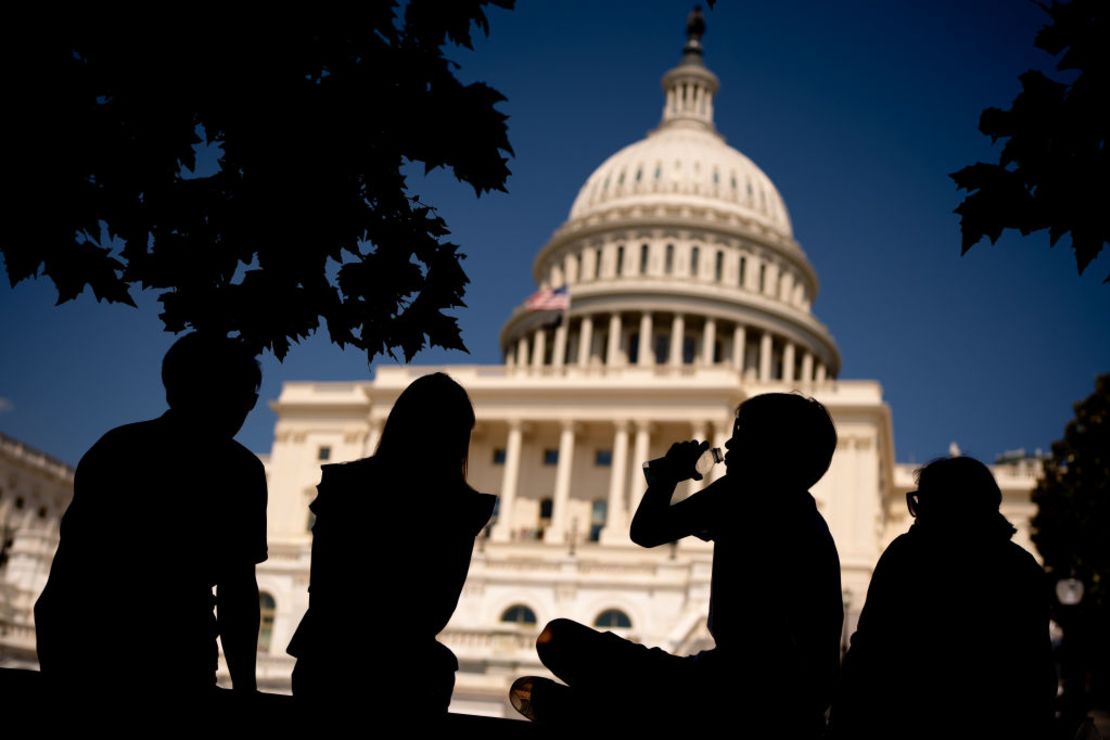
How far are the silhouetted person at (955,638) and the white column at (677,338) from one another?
7310cm

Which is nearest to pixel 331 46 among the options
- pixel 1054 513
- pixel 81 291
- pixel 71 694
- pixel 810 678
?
pixel 81 291

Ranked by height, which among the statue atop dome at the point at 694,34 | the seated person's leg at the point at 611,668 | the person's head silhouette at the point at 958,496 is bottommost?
the seated person's leg at the point at 611,668

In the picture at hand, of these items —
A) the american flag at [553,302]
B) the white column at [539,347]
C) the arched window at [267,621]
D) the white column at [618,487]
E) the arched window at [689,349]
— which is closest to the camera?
the arched window at [267,621]

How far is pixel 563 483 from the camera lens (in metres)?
61.5

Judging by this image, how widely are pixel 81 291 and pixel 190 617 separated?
6.10ft

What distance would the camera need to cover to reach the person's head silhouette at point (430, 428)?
474cm

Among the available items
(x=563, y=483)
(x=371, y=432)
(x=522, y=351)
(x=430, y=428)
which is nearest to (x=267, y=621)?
(x=563, y=483)

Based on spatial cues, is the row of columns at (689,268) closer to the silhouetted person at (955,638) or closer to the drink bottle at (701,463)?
the drink bottle at (701,463)

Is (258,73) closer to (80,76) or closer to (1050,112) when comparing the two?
(80,76)

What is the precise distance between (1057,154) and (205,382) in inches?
154

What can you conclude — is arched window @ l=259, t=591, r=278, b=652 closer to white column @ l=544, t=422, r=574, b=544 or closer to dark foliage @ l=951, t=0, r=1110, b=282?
white column @ l=544, t=422, r=574, b=544

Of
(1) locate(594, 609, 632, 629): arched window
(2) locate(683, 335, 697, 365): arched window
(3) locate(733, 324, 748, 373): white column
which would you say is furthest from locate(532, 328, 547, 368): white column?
(1) locate(594, 609, 632, 629): arched window

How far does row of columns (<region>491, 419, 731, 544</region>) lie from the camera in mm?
60125

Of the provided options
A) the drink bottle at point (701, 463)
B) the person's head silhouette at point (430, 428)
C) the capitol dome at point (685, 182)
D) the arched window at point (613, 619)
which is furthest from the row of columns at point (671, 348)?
the person's head silhouette at point (430, 428)
